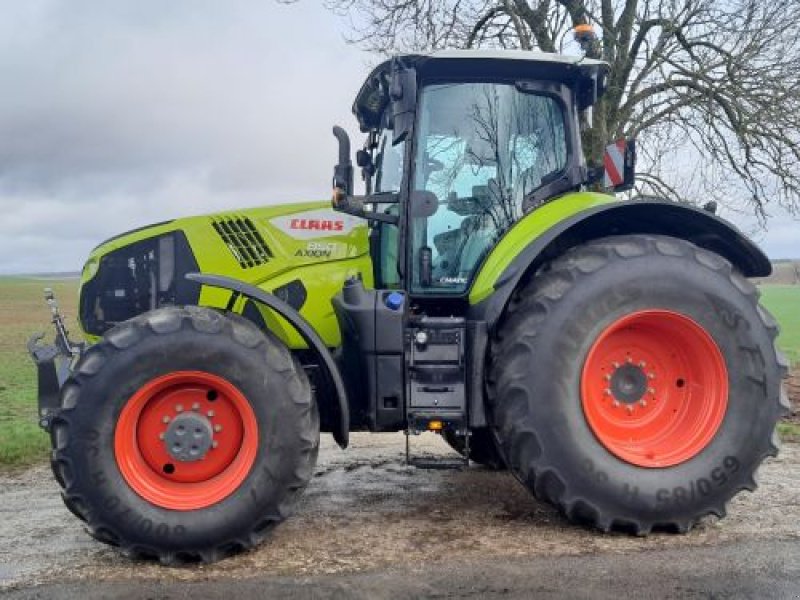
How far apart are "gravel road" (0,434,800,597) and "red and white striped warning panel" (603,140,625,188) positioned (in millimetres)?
2075

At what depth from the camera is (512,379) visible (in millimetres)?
4262

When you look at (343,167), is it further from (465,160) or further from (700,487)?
(700,487)

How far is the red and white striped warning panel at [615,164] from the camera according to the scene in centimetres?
498

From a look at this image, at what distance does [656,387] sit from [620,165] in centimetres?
139

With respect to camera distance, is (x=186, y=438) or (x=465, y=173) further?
(x=465, y=173)

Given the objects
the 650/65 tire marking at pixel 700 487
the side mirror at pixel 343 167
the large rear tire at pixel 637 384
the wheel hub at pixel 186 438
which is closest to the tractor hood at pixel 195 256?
the side mirror at pixel 343 167

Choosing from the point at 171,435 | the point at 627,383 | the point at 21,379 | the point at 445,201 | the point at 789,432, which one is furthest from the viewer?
the point at 21,379

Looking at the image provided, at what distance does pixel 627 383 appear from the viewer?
4.56 metres

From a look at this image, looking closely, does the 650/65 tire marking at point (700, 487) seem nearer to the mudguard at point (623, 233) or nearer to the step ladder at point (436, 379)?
the step ladder at point (436, 379)

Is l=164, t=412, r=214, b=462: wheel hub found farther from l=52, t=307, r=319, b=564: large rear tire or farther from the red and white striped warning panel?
the red and white striped warning panel

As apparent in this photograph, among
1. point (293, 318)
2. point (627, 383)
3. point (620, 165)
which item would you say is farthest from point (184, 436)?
point (620, 165)

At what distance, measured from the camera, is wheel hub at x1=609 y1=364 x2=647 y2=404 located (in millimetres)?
4555

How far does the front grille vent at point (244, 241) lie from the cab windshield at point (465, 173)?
0.93m

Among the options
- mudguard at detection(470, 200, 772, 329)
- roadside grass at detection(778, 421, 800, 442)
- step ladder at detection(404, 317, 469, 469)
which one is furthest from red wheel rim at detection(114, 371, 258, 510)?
roadside grass at detection(778, 421, 800, 442)
